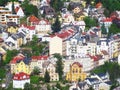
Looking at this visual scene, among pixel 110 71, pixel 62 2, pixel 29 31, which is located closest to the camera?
pixel 110 71

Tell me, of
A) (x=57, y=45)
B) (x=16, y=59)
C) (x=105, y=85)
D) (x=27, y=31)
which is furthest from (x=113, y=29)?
(x=105, y=85)

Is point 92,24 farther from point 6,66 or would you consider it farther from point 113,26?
point 6,66

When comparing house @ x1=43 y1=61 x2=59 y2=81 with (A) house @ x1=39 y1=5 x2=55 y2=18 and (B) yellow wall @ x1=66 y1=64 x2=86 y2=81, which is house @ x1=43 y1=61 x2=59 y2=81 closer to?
(B) yellow wall @ x1=66 y1=64 x2=86 y2=81

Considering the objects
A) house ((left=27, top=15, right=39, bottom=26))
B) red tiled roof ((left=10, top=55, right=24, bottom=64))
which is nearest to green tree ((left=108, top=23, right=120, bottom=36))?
house ((left=27, top=15, right=39, bottom=26))

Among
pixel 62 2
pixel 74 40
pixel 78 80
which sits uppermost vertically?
pixel 62 2

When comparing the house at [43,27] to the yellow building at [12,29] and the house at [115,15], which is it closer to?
the yellow building at [12,29]

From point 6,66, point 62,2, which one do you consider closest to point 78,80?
point 6,66

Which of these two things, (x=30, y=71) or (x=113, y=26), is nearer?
(x=30, y=71)
